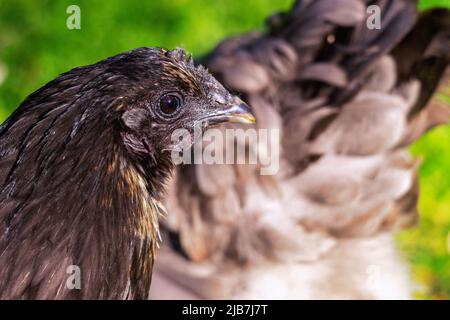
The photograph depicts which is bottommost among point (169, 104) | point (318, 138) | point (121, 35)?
point (169, 104)

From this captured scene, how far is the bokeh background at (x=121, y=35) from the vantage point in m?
3.96

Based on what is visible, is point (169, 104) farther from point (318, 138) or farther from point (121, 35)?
point (121, 35)

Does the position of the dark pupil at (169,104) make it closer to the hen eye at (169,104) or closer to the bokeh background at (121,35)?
the hen eye at (169,104)

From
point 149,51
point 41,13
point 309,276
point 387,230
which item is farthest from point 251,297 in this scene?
point 41,13

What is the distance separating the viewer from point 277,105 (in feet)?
9.64

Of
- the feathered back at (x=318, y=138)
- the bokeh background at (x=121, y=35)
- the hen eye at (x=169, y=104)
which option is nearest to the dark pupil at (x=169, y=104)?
the hen eye at (x=169, y=104)

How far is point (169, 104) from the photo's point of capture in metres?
1.56

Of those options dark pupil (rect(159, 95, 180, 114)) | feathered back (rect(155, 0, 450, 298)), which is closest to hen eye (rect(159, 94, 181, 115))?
dark pupil (rect(159, 95, 180, 114))

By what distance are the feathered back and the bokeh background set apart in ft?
3.02

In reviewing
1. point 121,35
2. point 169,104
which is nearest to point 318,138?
point 169,104

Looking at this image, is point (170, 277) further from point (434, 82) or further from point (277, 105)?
point (434, 82)

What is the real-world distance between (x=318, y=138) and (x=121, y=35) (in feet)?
5.85

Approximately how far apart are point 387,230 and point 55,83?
189 cm

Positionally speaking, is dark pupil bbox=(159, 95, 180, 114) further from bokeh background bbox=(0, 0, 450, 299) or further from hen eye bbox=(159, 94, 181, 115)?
bokeh background bbox=(0, 0, 450, 299)
